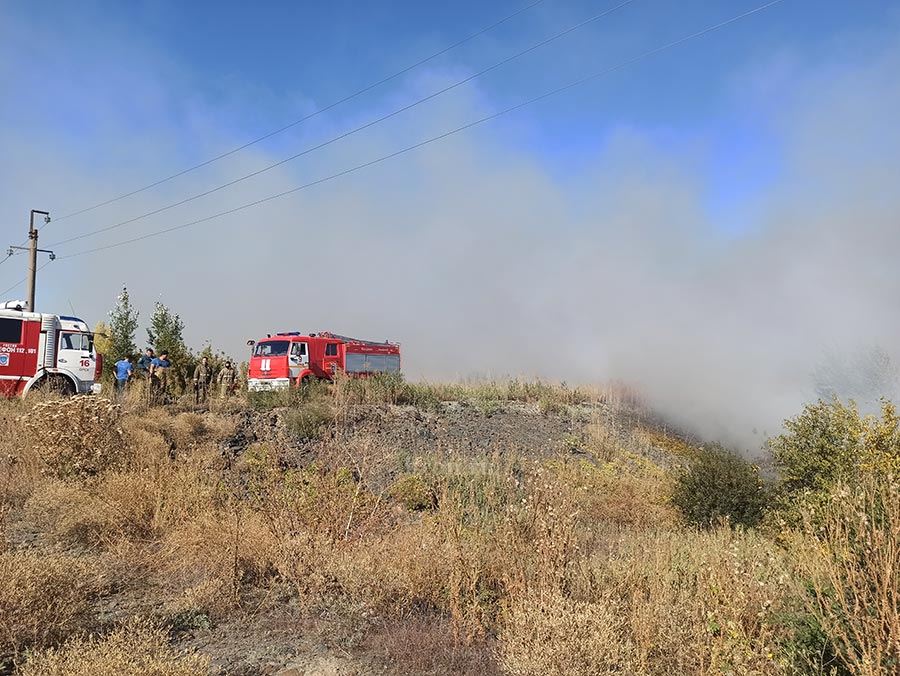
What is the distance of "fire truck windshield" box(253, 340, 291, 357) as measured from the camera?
20.9 metres

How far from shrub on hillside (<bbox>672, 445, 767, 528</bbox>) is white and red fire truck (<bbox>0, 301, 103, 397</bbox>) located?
1396cm

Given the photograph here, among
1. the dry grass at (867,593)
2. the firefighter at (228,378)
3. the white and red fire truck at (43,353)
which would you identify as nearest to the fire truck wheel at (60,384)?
the white and red fire truck at (43,353)

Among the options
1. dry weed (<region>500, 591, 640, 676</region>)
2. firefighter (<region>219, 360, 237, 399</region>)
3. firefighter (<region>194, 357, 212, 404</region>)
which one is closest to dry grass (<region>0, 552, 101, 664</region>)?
dry weed (<region>500, 591, 640, 676</region>)

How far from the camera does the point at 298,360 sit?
68.5ft

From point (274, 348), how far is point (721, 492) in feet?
53.0

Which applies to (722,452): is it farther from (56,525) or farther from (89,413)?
(89,413)

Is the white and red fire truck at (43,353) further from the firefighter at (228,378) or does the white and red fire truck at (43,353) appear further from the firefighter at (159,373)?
the firefighter at (228,378)

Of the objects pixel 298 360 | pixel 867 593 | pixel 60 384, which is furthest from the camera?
pixel 298 360

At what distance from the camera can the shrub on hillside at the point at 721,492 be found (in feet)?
25.8

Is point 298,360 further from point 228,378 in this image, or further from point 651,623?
point 651,623

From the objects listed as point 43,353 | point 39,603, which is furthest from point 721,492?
point 43,353

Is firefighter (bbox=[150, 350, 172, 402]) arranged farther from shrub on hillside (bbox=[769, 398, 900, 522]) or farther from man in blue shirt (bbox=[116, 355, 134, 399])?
shrub on hillside (bbox=[769, 398, 900, 522])

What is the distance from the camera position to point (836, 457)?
7094 mm

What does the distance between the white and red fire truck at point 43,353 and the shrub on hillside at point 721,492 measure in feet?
45.8
